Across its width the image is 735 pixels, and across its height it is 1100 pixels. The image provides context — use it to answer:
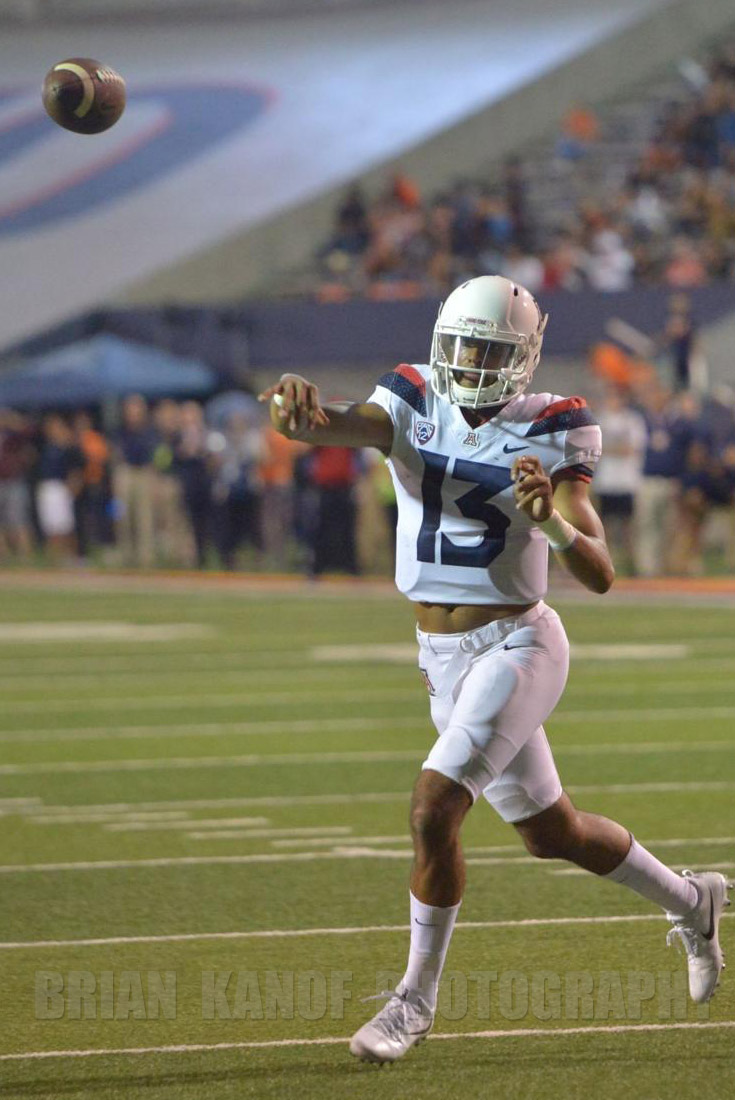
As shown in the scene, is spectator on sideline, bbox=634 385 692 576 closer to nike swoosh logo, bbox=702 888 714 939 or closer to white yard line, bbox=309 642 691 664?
white yard line, bbox=309 642 691 664

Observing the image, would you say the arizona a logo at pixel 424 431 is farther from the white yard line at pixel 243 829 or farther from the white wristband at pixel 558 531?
the white yard line at pixel 243 829

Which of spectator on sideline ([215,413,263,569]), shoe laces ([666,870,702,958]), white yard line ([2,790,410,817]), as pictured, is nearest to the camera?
shoe laces ([666,870,702,958])

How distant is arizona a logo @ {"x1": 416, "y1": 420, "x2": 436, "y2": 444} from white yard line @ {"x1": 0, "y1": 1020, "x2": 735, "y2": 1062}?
57.1 inches

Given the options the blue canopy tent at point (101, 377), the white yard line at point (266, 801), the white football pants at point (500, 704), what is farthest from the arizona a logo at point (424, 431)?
the blue canopy tent at point (101, 377)

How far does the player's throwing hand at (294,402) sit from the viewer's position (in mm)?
4746

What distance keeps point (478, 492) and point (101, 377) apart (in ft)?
56.8

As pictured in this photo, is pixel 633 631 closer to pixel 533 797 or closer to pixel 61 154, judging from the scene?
pixel 533 797

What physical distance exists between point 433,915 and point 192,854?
264 cm

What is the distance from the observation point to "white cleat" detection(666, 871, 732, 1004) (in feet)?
16.5

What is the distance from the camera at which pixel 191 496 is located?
2097 centimetres

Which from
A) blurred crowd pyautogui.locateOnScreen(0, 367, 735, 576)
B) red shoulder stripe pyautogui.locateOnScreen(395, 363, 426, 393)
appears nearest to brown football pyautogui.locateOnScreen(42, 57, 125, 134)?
red shoulder stripe pyautogui.locateOnScreen(395, 363, 426, 393)

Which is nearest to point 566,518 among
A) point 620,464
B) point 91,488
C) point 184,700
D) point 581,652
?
point 184,700

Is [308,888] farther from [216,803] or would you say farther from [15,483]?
[15,483]

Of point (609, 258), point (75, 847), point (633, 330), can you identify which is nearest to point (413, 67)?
point (609, 258)
